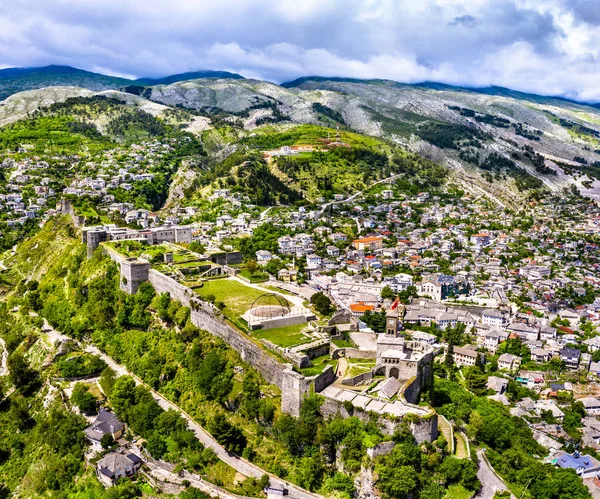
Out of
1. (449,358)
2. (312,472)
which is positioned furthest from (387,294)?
(312,472)

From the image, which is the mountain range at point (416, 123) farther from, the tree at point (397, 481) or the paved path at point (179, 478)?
the paved path at point (179, 478)

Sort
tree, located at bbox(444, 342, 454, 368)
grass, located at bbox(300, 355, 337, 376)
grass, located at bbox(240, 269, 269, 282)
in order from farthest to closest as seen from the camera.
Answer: grass, located at bbox(240, 269, 269, 282) → tree, located at bbox(444, 342, 454, 368) → grass, located at bbox(300, 355, 337, 376)

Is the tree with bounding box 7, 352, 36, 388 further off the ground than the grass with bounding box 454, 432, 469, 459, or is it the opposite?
the grass with bounding box 454, 432, 469, 459

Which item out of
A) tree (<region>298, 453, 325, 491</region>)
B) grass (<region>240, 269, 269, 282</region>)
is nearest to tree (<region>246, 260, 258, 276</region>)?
grass (<region>240, 269, 269, 282</region>)

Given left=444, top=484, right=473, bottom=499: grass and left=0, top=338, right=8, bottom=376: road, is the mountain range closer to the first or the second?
left=0, top=338, right=8, bottom=376: road

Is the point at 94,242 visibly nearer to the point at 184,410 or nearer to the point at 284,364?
the point at 184,410

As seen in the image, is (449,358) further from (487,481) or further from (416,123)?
(416,123)

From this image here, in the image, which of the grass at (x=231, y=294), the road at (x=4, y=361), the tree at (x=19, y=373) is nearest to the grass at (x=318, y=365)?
the grass at (x=231, y=294)
